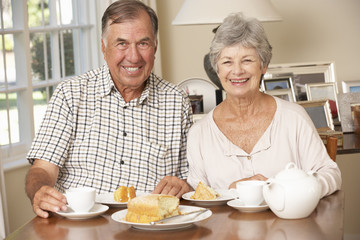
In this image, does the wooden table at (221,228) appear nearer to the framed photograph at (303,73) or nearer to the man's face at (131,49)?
the man's face at (131,49)

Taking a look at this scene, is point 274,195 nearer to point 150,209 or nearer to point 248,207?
point 248,207

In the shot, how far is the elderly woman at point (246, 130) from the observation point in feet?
7.61

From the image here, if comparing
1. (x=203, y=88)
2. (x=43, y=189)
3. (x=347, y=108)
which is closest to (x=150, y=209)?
(x=43, y=189)

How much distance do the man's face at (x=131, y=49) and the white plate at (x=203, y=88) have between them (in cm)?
118

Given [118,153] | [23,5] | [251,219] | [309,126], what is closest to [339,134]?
[309,126]

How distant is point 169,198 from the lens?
5.88 feet

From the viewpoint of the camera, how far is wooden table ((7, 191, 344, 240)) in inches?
65.6

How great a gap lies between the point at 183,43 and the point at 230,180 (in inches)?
90.1

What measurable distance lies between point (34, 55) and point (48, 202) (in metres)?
1.76

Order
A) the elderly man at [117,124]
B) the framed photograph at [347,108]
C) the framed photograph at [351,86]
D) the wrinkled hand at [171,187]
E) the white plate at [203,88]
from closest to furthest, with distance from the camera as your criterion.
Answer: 1. the wrinkled hand at [171,187]
2. the elderly man at [117,124]
3. the framed photograph at [347,108]
4. the white plate at [203,88]
5. the framed photograph at [351,86]

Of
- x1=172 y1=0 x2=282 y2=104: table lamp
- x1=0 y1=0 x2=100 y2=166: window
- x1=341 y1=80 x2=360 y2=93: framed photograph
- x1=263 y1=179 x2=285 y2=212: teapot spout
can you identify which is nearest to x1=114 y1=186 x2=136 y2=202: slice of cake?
x1=263 y1=179 x2=285 y2=212: teapot spout

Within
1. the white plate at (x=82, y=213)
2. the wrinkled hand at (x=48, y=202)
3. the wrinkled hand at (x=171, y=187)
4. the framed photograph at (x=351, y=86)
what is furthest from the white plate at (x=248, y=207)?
the framed photograph at (x=351, y=86)

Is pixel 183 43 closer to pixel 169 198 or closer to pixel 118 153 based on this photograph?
pixel 118 153

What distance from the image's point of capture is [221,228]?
1.74 metres
